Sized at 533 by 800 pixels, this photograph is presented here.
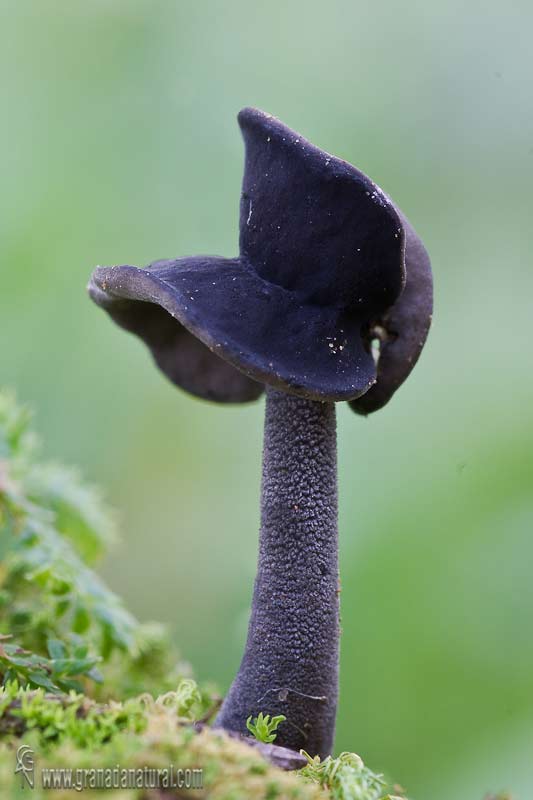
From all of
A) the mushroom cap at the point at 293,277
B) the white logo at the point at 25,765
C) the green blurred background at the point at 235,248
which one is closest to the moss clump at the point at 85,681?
the white logo at the point at 25,765

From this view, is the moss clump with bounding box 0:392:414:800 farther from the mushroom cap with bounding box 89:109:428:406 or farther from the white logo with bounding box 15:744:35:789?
the mushroom cap with bounding box 89:109:428:406

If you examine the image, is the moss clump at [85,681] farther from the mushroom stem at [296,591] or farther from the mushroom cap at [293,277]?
the mushroom cap at [293,277]

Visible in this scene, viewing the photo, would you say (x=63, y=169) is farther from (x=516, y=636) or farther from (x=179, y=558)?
(x=516, y=636)

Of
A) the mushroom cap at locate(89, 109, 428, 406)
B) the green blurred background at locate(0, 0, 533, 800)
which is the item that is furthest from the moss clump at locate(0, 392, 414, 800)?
the green blurred background at locate(0, 0, 533, 800)

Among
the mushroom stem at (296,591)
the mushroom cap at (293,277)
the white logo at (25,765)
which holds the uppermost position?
the mushroom cap at (293,277)

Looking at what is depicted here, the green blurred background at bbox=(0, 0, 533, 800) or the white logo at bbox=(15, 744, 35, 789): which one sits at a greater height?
the green blurred background at bbox=(0, 0, 533, 800)

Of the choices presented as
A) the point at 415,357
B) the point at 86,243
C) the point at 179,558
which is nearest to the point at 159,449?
the point at 179,558

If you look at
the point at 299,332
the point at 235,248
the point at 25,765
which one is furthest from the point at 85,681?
the point at 235,248

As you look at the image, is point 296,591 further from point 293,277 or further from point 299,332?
point 293,277
